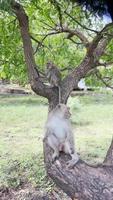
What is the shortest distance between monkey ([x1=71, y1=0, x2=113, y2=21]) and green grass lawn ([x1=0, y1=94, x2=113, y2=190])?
6.79 ft

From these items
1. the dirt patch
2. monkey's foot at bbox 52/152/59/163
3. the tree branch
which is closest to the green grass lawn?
the dirt patch

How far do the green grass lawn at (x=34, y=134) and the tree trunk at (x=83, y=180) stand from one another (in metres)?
1.52

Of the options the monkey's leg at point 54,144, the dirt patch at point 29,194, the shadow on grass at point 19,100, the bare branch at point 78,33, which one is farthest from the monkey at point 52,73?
the shadow on grass at point 19,100

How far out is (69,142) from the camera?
244 centimetres

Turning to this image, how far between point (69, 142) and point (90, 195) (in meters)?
0.33

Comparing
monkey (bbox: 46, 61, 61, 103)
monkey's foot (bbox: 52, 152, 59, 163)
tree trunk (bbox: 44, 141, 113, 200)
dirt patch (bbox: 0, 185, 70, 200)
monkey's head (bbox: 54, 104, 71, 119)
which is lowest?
dirt patch (bbox: 0, 185, 70, 200)

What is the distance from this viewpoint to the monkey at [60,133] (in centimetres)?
234

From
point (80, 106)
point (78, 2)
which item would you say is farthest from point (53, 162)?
point (80, 106)

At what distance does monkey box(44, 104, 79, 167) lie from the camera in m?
2.34

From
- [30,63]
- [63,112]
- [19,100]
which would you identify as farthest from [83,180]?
[19,100]

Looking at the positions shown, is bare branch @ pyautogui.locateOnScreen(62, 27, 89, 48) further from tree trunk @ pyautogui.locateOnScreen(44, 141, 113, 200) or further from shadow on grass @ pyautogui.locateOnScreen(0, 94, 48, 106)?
shadow on grass @ pyautogui.locateOnScreen(0, 94, 48, 106)

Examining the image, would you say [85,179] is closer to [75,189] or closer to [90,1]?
[75,189]

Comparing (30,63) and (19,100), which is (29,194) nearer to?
(30,63)

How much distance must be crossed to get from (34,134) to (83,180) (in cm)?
414
